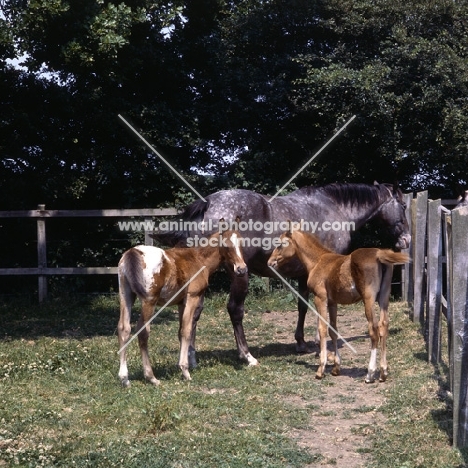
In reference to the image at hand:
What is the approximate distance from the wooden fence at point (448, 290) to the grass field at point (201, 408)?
309 millimetres

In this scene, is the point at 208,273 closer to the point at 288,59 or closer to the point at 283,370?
the point at 283,370

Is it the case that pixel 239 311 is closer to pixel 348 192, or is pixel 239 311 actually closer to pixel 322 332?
pixel 322 332

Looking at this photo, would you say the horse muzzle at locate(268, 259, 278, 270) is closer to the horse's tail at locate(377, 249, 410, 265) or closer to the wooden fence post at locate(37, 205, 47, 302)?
the horse's tail at locate(377, 249, 410, 265)

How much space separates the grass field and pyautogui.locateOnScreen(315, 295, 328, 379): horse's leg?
0.54ft

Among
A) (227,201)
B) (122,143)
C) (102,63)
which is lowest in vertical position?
(227,201)

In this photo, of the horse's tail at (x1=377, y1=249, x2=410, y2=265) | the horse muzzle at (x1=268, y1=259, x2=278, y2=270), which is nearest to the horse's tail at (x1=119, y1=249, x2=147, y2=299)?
the horse muzzle at (x1=268, y1=259, x2=278, y2=270)

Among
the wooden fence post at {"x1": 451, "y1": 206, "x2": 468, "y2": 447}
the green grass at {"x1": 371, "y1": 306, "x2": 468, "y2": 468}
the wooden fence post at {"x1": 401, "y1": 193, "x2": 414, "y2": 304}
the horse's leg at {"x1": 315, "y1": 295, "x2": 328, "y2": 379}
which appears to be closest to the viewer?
the green grass at {"x1": 371, "y1": 306, "x2": 468, "y2": 468}

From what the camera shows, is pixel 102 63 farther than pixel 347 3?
No

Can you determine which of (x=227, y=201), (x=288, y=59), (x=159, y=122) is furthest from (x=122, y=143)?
(x=227, y=201)

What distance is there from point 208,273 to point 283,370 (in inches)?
55.3

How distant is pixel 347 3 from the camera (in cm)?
1623

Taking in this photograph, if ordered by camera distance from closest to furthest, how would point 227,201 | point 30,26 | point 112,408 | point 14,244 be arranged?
point 112,408 → point 227,201 → point 30,26 → point 14,244

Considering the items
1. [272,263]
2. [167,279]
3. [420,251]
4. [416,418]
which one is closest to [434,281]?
[272,263]

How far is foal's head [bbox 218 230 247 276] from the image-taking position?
8.72 metres
